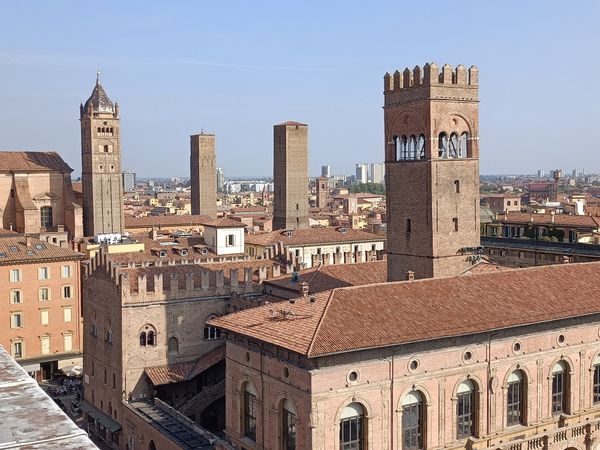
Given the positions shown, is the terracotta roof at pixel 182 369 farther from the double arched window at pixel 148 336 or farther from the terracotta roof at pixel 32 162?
the terracotta roof at pixel 32 162

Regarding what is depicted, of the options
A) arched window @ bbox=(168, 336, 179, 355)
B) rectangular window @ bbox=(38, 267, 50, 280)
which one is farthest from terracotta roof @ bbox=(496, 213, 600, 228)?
rectangular window @ bbox=(38, 267, 50, 280)

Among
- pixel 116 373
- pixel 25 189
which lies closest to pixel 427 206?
pixel 116 373

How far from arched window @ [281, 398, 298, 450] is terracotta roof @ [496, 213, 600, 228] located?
41.6 meters

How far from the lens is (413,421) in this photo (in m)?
26.7

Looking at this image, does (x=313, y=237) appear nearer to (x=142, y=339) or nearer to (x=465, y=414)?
(x=142, y=339)

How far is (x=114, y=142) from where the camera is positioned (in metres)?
82.7

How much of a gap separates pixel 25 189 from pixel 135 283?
131 ft

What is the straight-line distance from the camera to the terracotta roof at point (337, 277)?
1502 inches

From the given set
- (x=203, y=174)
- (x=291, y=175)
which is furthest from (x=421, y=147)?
(x=203, y=174)

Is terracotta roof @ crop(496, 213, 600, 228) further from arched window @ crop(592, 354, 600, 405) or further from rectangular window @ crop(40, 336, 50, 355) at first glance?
rectangular window @ crop(40, 336, 50, 355)

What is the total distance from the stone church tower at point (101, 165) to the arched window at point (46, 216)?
5.68 m

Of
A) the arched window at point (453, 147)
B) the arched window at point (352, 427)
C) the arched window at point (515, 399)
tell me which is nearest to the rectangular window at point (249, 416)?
the arched window at point (352, 427)

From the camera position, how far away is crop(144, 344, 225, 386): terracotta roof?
37.1 m

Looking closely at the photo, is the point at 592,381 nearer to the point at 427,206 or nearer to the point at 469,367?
the point at 469,367
